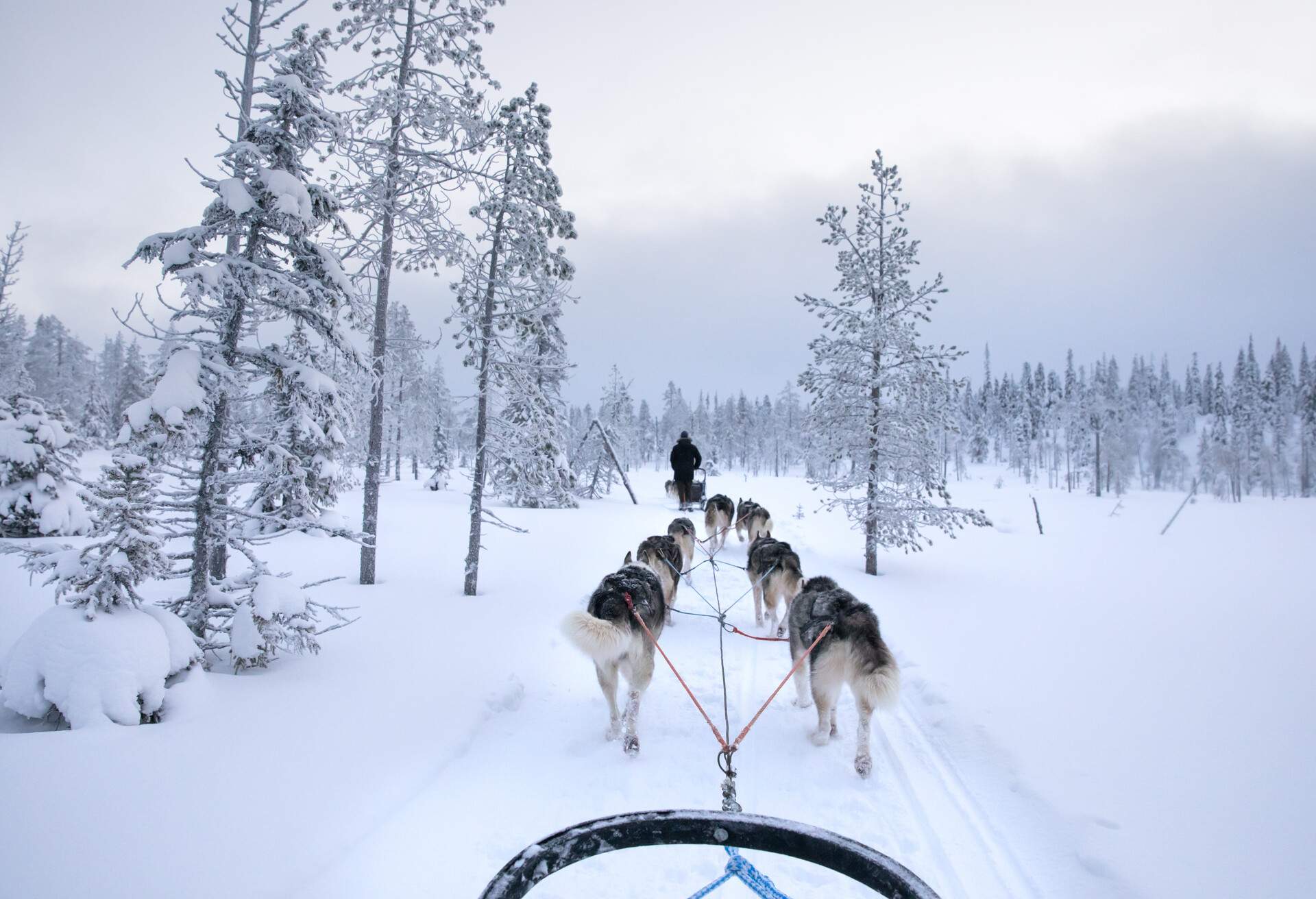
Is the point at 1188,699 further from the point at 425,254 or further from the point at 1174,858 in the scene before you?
the point at 425,254

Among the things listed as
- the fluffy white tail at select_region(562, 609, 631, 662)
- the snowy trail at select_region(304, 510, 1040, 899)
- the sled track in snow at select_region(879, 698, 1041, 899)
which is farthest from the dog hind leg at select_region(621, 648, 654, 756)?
the sled track in snow at select_region(879, 698, 1041, 899)

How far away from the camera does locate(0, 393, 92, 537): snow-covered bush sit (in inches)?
462

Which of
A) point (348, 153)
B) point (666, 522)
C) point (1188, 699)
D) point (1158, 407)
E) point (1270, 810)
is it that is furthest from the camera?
point (1158, 407)

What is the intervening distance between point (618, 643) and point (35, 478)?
15.8 meters

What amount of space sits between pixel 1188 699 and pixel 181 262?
10.1 metres

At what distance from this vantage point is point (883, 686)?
3844 millimetres

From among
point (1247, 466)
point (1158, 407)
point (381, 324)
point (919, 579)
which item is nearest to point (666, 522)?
point (919, 579)

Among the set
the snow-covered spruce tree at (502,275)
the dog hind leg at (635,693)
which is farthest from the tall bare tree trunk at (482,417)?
the dog hind leg at (635,693)

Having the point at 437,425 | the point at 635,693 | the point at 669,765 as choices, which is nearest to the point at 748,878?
the point at 669,765

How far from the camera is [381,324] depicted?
32.5ft

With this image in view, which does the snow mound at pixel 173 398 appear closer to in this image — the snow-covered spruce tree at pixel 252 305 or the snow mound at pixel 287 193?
the snow-covered spruce tree at pixel 252 305

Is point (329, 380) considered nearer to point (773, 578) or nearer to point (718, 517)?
point (773, 578)

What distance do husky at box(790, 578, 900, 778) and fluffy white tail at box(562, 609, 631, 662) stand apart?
1750mm

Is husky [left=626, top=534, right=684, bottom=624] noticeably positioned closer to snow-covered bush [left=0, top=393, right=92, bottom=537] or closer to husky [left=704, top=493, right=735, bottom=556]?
husky [left=704, top=493, right=735, bottom=556]
